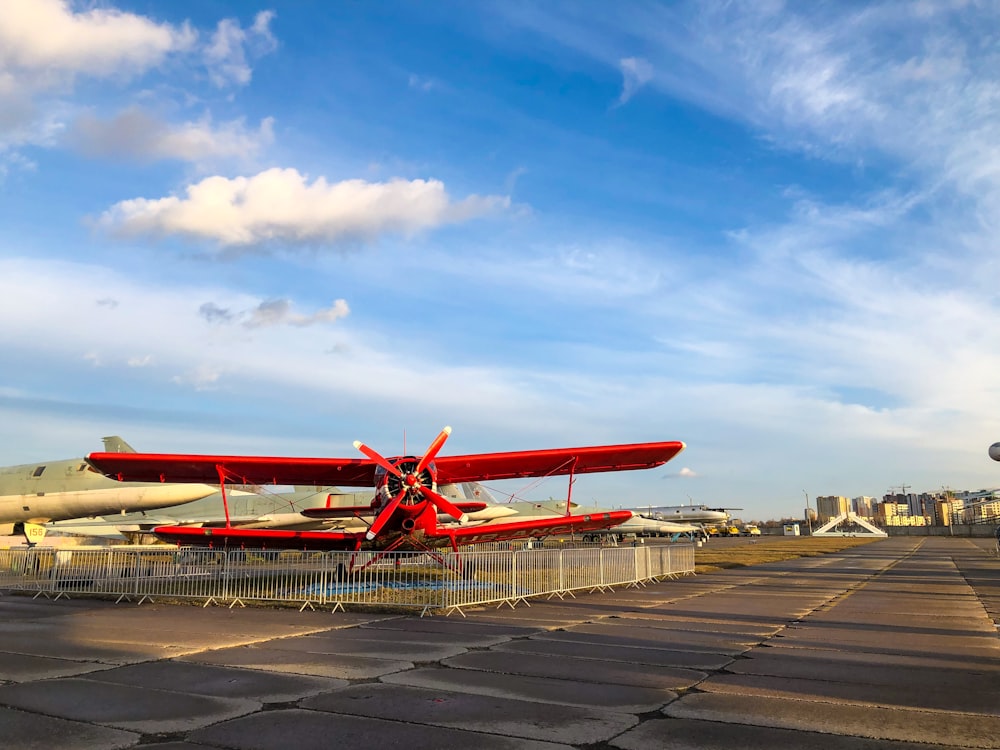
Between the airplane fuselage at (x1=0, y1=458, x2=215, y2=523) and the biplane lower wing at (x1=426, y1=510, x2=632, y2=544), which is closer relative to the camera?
the biplane lower wing at (x1=426, y1=510, x2=632, y2=544)

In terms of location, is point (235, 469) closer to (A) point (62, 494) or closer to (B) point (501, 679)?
(B) point (501, 679)

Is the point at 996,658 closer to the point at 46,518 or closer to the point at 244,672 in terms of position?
the point at 244,672

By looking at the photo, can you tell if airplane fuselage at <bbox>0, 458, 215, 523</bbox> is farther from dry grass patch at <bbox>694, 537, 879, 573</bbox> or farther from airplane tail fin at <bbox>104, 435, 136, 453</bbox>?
dry grass patch at <bbox>694, 537, 879, 573</bbox>

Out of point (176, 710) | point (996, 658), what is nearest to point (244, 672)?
point (176, 710)

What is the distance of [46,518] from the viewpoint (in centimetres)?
3125

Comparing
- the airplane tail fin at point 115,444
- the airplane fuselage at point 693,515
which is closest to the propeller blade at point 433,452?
the airplane tail fin at point 115,444

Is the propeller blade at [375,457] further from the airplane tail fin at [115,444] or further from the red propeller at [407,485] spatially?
the airplane tail fin at [115,444]

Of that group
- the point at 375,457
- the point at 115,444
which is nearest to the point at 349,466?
the point at 375,457

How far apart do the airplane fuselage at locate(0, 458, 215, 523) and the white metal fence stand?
1038 centimetres

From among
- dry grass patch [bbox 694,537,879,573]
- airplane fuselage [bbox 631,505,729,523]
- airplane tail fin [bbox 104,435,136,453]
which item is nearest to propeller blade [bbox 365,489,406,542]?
dry grass patch [bbox 694,537,879,573]

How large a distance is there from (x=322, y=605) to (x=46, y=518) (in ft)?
76.1

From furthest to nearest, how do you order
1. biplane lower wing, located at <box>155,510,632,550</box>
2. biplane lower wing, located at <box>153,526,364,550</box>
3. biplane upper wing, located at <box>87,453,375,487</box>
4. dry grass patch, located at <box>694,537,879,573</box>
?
dry grass patch, located at <box>694,537,879,573</box>
biplane upper wing, located at <box>87,453,375,487</box>
biplane lower wing, located at <box>155,510,632,550</box>
biplane lower wing, located at <box>153,526,364,550</box>

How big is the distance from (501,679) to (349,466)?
1193cm

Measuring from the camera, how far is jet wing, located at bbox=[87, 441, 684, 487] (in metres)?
17.9
